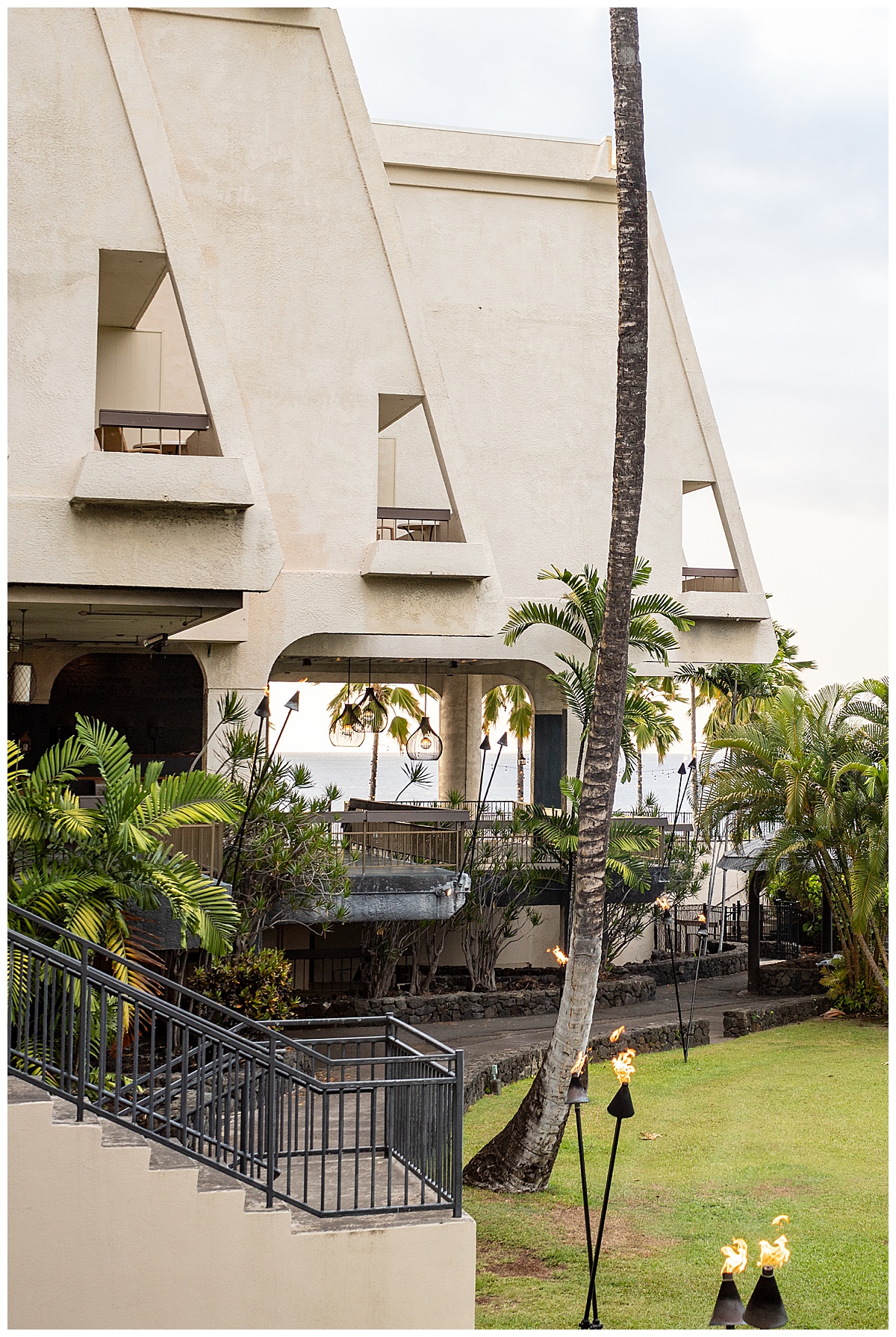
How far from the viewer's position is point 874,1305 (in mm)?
9344

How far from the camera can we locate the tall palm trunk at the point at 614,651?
1121 centimetres

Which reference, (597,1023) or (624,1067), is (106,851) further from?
(597,1023)

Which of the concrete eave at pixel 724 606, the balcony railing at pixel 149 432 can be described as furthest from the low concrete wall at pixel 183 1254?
the concrete eave at pixel 724 606

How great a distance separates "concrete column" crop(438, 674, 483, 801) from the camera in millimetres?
28234

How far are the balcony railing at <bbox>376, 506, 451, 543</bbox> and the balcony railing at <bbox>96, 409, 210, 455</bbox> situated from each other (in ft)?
8.96

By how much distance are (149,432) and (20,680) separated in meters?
5.26

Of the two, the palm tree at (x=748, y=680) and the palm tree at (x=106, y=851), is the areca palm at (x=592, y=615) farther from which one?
the palm tree at (x=106, y=851)

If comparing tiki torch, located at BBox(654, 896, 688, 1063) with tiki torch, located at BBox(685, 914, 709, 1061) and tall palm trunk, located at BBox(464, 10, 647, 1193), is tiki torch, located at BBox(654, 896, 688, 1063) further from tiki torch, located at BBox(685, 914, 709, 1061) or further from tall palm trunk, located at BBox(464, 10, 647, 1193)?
tall palm trunk, located at BBox(464, 10, 647, 1193)

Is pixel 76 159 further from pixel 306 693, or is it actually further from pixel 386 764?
pixel 386 764

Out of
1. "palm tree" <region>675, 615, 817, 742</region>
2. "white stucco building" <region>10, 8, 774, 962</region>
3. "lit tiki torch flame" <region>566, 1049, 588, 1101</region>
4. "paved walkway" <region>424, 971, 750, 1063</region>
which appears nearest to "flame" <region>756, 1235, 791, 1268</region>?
"lit tiki torch flame" <region>566, 1049, 588, 1101</region>

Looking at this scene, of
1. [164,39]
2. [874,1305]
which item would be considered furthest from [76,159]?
[874,1305]

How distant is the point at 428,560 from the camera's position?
51.4 ft

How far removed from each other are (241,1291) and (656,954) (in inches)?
698

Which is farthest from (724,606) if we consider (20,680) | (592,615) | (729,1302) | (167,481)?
(729,1302)
